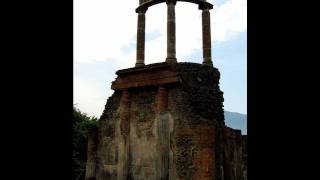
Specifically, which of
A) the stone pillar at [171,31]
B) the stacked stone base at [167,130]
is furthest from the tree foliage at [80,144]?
the stone pillar at [171,31]

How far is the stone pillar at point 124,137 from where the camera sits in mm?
12734

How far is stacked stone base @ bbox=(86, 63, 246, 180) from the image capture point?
11.3 meters

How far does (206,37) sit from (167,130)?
4.10 metres

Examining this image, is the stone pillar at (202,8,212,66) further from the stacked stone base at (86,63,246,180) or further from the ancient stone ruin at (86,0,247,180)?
the stacked stone base at (86,63,246,180)

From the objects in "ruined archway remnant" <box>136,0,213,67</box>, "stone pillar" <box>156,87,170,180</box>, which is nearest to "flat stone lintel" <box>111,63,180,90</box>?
"stone pillar" <box>156,87,170,180</box>

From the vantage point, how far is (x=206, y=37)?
14.3m

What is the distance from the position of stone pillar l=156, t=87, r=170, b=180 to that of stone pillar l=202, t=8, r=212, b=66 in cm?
269

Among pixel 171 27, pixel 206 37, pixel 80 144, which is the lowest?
pixel 80 144

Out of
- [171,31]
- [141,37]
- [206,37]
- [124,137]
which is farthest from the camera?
[141,37]

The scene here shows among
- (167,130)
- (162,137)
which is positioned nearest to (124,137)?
(162,137)

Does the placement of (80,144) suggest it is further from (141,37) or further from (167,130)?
(167,130)
